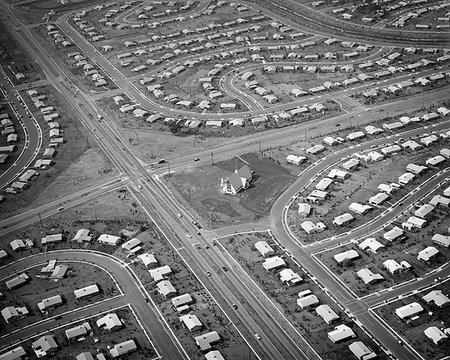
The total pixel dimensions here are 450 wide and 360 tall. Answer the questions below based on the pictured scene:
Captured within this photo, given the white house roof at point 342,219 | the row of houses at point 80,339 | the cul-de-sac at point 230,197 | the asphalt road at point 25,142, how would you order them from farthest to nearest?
the asphalt road at point 25,142, the white house roof at point 342,219, the cul-de-sac at point 230,197, the row of houses at point 80,339

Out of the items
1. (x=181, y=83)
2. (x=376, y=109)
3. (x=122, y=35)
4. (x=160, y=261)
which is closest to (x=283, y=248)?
(x=160, y=261)

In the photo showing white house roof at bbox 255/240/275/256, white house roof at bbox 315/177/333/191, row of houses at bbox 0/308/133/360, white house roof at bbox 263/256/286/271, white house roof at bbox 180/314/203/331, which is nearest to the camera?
row of houses at bbox 0/308/133/360

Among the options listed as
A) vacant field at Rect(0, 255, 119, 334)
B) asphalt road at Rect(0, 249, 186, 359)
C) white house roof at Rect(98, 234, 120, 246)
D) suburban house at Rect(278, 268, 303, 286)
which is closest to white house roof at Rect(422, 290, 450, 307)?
suburban house at Rect(278, 268, 303, 286)

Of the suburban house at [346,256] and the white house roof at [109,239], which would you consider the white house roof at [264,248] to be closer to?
the suburban house at [346,256]

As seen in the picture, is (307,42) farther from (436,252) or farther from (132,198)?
(436,252)

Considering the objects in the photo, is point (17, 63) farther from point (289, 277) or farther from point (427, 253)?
point (427, 253)

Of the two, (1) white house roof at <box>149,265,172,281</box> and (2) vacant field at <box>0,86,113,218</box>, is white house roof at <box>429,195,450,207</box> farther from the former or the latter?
(2) vacant field at <box>0,86,113,218</box>

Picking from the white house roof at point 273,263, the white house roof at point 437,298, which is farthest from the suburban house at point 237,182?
the white house roof at point 437,298
